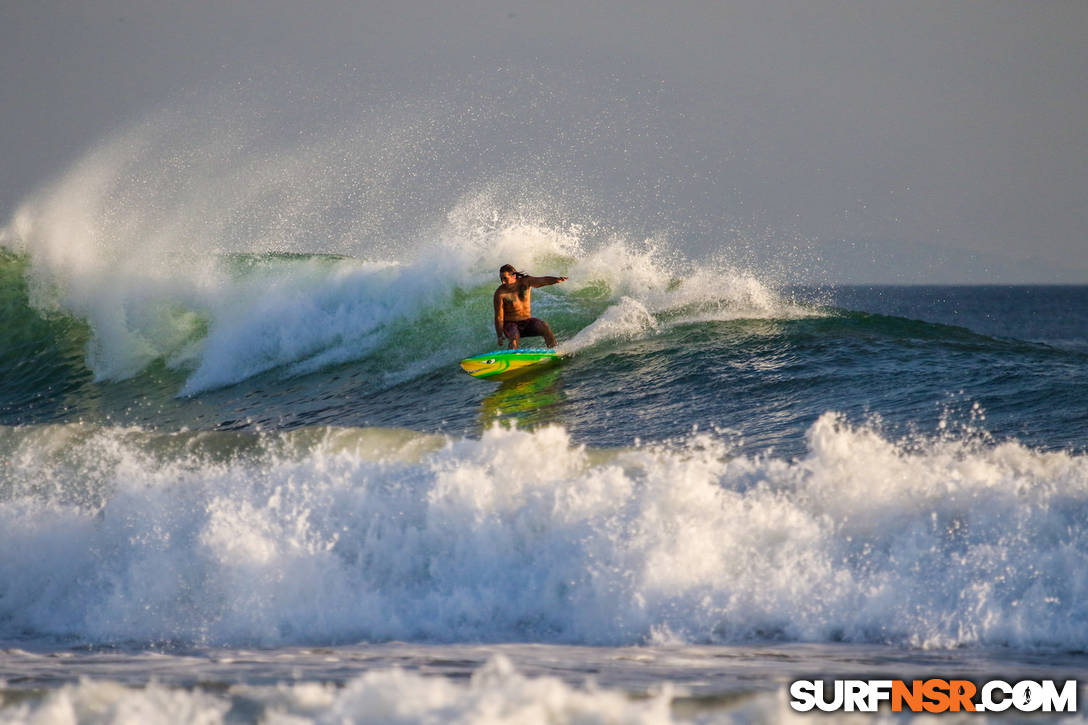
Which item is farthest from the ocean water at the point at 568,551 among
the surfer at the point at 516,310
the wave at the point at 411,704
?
the surfer at the point at 516,310

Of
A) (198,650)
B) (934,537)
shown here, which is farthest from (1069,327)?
(198,650)

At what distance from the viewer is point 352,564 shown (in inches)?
235

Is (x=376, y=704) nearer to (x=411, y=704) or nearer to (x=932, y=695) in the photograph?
(x=411, y=704)

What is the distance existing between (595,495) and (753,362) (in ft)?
19.1

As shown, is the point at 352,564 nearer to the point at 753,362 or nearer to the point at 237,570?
the point at 237,570

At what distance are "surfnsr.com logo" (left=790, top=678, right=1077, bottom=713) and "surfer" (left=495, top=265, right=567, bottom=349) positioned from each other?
8472 millimetres

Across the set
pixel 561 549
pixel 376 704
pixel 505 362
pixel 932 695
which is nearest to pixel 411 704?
pixel 376 704

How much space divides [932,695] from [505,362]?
27.5 ft

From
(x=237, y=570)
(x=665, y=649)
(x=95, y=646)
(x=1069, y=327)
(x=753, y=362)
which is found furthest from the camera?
(x=1069, y=327)

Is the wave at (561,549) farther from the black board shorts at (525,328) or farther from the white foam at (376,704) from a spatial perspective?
the black board shorts at (525,328)

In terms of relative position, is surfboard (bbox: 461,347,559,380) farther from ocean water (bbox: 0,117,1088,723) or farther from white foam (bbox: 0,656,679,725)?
white foam (bbox: 0,656,679,725)

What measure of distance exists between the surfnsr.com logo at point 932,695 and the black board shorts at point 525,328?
8.59 m

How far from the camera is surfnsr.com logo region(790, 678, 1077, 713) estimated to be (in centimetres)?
369

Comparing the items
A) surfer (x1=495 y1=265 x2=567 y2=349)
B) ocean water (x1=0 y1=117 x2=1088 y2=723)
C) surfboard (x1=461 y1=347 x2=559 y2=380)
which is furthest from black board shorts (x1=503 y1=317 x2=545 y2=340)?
ocean water (x1=0 y1=117 x2=1088 y2=723)
